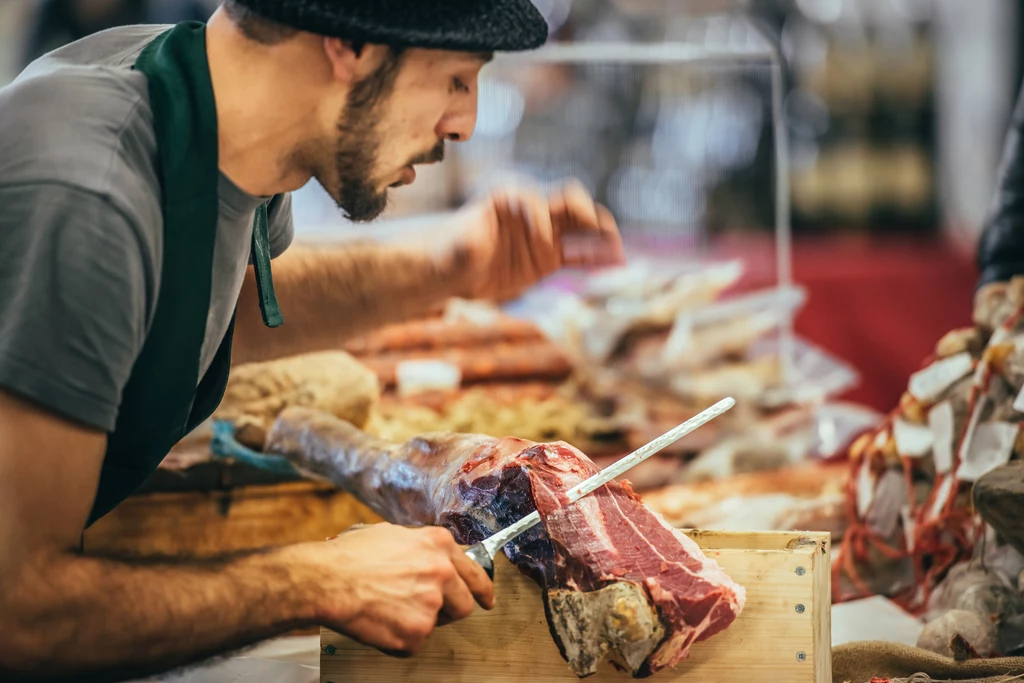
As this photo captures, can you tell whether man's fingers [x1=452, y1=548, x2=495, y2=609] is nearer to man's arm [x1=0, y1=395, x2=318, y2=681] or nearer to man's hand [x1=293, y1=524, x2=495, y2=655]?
man's hand [x1=293, y1=524, x2=495, y2=655]

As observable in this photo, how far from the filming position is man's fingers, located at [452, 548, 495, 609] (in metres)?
1.73

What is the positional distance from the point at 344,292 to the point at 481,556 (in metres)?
1.24

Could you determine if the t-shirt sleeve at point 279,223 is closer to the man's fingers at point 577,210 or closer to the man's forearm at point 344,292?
the man's forearm at point 344,292

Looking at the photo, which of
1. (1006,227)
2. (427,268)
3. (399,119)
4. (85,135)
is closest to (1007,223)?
(1006,227)

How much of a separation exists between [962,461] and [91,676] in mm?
2364

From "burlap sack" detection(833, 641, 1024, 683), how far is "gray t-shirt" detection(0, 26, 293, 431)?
1.57 m

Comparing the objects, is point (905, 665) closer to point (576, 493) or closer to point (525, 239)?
point (576, 493)

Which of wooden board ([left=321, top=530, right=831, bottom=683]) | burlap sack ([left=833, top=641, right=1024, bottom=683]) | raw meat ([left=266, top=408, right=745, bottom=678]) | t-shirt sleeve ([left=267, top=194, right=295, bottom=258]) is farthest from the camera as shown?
t-shirt sleeve ([left=267, top=194, right=295, bottom=258])

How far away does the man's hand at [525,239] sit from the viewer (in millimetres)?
2632

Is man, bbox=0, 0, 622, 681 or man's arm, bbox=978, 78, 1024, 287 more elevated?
man, bbox=0, 0, 622, 681

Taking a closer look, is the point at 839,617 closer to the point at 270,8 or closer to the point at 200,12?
the point at 270,8

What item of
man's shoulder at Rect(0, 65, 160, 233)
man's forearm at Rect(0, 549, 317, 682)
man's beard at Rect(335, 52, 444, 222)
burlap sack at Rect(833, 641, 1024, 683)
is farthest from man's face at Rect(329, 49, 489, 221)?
burlap sack at Rect(833, 641, 1024, 683)

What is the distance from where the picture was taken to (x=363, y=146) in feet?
6.01

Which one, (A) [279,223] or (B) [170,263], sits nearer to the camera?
(B) [170,263]
